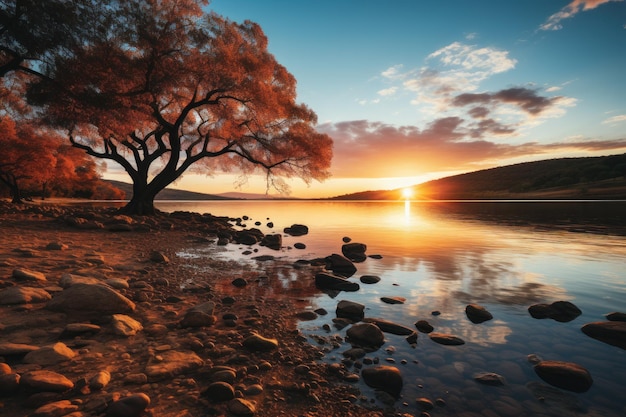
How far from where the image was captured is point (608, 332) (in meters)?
6.21

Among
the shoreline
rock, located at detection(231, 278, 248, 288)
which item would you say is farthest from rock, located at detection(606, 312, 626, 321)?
rock, located at detection(231, 278, 248, 288)

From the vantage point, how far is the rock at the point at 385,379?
14.2 ft

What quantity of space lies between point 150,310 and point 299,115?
22665 mm

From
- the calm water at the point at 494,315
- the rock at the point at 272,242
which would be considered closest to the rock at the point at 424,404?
the calm water at the point at 494,315

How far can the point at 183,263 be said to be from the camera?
11312mm

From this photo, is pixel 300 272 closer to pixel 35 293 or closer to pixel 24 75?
pixel 35 293

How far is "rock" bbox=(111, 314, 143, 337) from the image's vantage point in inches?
199

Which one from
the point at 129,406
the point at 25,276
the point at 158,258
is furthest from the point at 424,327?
the point at 158,258

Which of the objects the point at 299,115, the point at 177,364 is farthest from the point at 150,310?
the point at 299,115

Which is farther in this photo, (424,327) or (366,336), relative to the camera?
(424,327)

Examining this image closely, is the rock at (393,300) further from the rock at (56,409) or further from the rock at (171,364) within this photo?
the rock at (56,409)

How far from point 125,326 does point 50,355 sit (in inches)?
46.6

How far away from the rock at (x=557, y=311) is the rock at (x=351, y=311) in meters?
4.14

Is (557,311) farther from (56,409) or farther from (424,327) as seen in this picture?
(56,409)
